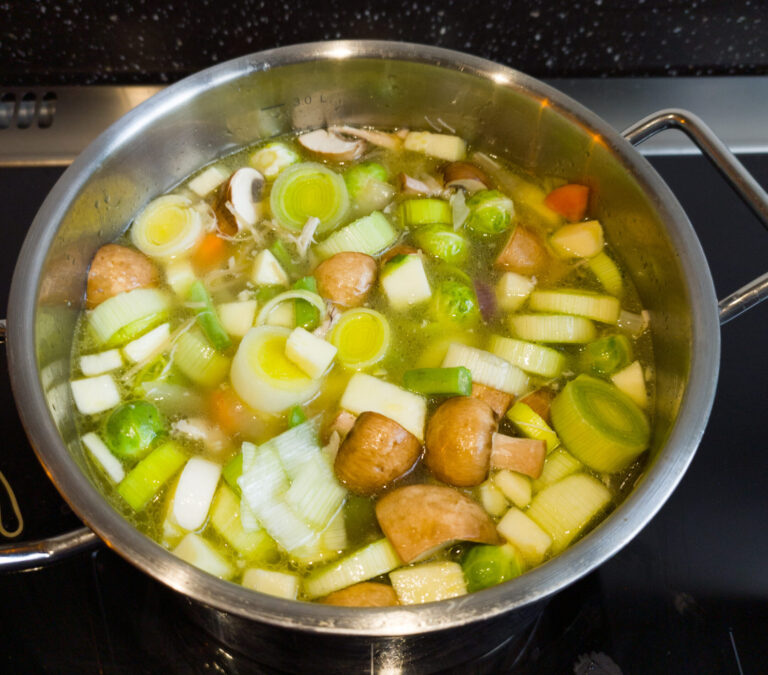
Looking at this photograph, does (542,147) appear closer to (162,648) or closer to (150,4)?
(150,4)

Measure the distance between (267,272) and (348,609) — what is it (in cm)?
109

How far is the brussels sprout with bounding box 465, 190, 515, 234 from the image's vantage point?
7.11ft

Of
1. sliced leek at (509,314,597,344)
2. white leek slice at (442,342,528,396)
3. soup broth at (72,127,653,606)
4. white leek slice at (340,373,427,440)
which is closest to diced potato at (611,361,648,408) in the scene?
soup broth at (72,127,653,606)

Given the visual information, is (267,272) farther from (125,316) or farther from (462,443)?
(462,443)

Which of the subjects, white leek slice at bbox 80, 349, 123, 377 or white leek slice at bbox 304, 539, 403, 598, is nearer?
white leek slice at bbox 304, 539, 403, 598

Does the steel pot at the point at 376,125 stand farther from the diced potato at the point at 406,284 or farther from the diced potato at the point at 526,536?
the diced potato at the point at 406,284

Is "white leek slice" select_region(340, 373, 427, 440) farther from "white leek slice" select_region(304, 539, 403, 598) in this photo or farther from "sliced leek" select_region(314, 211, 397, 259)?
"sliced leek" select_region(314, 211, 397, 259)

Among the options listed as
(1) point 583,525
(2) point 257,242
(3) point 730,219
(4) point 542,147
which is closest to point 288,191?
(2) point 257,242

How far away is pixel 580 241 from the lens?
84.1 inches

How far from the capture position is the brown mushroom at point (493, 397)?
1823mm

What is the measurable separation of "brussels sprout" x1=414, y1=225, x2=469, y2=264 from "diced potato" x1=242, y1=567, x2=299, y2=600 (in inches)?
40.4

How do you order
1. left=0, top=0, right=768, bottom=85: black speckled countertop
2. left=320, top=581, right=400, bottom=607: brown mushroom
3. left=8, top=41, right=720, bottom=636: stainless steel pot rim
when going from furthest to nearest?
1. left=0, top=0, right=768, bottom=85: black speckled countertop
2. left=320, top=581, right=400, bottom=607: brown mushroom
3. left=8, top=41, right=720, bottom=636: stainless steel pot rim

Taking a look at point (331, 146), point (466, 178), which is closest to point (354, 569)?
point (466, 178)

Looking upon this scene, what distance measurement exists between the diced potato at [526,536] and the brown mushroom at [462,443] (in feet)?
0.39
